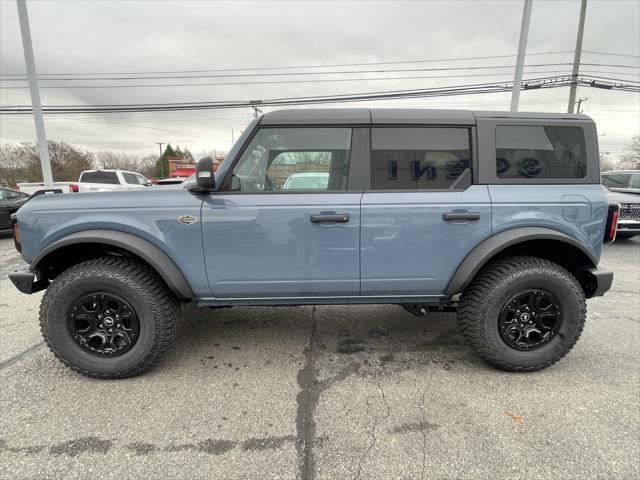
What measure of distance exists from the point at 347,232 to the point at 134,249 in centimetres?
152

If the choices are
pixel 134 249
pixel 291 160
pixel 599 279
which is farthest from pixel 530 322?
pixel 134 249

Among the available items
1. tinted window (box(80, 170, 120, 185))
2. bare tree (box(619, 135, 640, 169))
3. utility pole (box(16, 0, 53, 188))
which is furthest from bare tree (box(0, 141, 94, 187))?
bare tree (box(619, 135, 640, 169))

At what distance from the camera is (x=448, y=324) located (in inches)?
140

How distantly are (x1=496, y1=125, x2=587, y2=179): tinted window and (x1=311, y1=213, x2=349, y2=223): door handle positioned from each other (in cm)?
122

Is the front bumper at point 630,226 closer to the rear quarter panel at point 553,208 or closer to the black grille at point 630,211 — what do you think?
the black grille at point 630,211

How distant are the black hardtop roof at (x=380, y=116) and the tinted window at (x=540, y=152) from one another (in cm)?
12

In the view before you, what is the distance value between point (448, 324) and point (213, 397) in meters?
2.40

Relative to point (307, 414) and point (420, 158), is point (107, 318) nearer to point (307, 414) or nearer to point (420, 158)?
point (307, 414)

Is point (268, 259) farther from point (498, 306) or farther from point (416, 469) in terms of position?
point (498, 306)

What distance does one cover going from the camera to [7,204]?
8930 mm

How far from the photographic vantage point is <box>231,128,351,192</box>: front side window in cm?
258

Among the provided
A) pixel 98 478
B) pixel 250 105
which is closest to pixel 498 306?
pixel 98 478

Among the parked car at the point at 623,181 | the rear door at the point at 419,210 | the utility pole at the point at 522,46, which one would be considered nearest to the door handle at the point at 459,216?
the rear door at the point at 419,210

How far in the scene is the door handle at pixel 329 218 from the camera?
8.02ft
